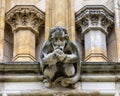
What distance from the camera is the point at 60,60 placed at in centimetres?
1033

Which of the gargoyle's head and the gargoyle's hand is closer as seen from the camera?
the gargoyle's hand

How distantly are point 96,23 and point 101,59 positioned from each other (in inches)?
24.3

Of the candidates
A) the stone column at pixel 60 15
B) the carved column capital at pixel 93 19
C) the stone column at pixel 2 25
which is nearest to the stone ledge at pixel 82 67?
the stone column at pixel 2 25

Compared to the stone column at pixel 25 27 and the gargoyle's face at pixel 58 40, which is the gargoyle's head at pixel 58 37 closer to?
the gargoyle's face at pixel 58 40

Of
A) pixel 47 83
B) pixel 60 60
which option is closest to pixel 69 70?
pixel 60 60

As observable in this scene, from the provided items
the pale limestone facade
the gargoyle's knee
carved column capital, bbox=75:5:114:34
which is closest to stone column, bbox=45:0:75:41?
the pale limestone facade

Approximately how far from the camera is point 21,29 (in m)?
11.4

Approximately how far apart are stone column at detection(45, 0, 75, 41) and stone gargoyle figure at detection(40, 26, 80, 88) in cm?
77

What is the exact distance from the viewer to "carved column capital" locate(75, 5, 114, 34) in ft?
37.6

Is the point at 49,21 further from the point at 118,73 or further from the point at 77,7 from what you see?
the point at 118,73

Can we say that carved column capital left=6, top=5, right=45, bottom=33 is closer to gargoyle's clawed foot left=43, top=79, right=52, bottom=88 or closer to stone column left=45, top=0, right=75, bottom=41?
stone column left=45, top=0, right=75, bottom=41

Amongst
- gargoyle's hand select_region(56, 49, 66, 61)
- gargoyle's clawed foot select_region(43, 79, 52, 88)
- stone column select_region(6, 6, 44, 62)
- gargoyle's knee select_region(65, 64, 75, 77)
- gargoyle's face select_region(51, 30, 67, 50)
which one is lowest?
gargoyle's clawed foot select_region(43, 79, 52, 88)

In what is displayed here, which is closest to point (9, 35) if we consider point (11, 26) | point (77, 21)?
point (11, 26)

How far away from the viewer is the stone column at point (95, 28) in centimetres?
1118
